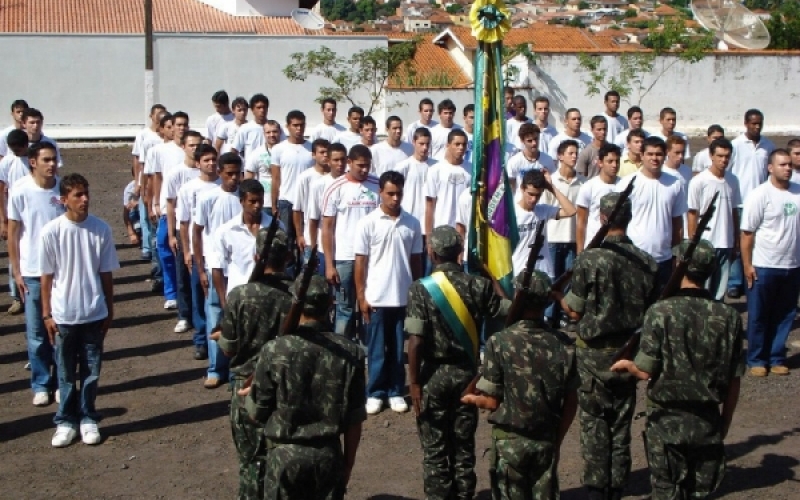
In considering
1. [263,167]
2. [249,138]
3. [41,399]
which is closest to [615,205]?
[41,399]

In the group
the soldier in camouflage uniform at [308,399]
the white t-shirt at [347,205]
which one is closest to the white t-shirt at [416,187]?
the white t-shirt at [347,205]

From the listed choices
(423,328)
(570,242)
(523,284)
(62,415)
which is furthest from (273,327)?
(570,242)

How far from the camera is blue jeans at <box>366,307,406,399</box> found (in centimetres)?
916

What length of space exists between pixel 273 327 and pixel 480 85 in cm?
332

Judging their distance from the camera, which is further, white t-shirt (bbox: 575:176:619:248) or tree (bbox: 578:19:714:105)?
tree (bbox: 578:19:714:105)

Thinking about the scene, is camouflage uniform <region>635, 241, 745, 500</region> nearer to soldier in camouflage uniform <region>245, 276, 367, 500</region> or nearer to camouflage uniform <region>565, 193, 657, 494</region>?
camouflage uniform <region>565, 193, 657, 494</region>

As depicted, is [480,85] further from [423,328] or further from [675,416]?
[675,416]

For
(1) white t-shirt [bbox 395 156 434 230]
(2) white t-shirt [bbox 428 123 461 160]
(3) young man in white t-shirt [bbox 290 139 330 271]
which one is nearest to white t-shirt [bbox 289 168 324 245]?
(3) young man in white t-shirt [bbox 290 139 330 271]

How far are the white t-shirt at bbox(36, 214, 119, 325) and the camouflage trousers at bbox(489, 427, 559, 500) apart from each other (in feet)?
12.0

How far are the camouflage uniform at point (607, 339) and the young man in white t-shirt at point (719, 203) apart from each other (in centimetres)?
398

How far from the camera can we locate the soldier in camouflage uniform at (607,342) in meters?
7.17

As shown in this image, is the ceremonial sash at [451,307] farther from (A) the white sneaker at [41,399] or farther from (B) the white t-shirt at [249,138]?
(B) the white t-shirt at [249,138]

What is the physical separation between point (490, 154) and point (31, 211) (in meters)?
3.88

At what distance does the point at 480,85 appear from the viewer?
29.5ft
